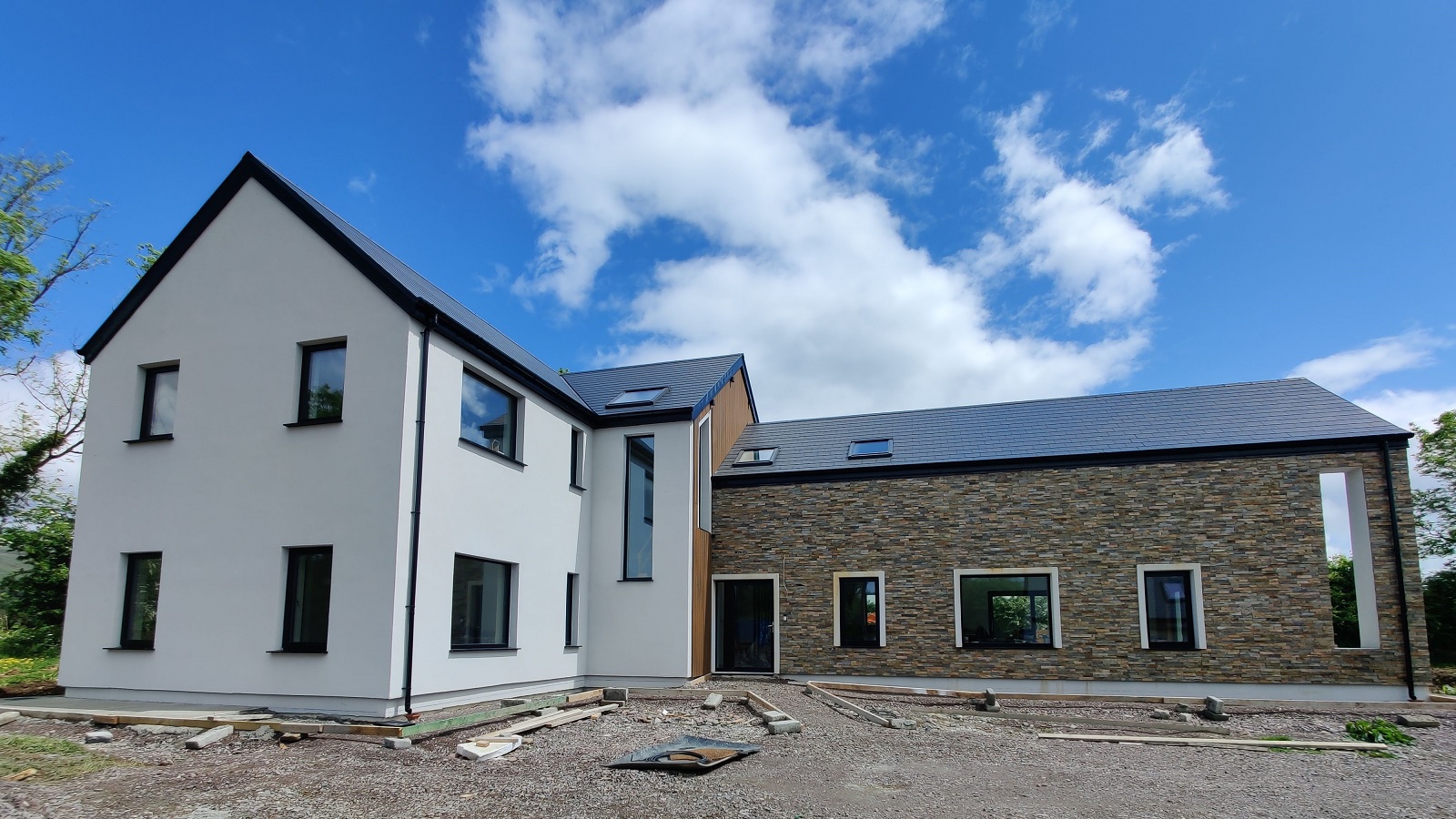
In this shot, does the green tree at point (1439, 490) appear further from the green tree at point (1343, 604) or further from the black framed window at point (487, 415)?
the black framed window at point (487, 415)

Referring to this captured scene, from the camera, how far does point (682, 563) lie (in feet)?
47.9

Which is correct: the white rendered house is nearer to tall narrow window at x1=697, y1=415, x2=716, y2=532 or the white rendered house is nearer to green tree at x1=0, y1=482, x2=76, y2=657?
tall narrow window at x1=697, y1=415, x2=716, y2=532

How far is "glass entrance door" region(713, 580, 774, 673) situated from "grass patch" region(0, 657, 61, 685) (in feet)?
35.1

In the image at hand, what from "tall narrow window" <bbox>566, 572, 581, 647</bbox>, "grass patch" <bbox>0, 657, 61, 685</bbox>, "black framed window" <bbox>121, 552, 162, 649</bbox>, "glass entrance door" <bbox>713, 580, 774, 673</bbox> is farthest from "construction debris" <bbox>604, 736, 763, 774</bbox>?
"grass patch" <bbox>0, 657, 61, 685</bbox>

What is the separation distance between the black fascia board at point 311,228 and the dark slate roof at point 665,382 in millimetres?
3611

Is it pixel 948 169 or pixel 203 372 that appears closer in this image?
pixel 203 372

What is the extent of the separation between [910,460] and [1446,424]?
15.8 metres

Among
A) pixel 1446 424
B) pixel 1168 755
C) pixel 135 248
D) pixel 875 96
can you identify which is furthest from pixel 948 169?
pixel 135 248

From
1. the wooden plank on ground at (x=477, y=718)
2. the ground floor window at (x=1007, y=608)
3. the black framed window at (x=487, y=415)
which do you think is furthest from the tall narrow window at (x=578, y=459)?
the ground floor window at (x=1007, y=608)

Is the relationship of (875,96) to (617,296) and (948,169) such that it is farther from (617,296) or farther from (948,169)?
(617,296)

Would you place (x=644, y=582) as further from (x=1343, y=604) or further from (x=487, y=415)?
(x=1343, y=604)

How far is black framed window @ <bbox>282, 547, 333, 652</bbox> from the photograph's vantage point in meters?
9.88

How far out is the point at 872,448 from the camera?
17.0 meters

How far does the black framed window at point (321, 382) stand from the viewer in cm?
1061
